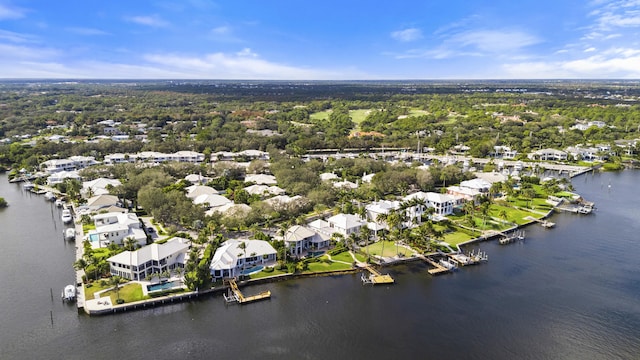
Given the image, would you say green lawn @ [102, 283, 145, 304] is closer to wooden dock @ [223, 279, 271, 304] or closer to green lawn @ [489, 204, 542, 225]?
wooden dock @ [223, 279, 271, 304]

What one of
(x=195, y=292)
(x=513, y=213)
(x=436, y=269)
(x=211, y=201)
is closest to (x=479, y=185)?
(x=513, y=213)

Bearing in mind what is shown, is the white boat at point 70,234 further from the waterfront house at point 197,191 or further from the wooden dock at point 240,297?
the wooden dock at point 240,297

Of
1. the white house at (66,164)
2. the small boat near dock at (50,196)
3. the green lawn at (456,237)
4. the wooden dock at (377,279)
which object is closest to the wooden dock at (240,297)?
the wooden dock at (377,279)

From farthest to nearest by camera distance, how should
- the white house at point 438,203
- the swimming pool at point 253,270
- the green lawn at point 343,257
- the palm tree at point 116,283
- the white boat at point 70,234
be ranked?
the white house at point 438,203 < the white boat at point 70,234 < the green lawn at point 343,257 < the swimming pool at point 253,270 < the palm tree at point 116,283

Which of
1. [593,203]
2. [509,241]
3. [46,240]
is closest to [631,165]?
[593,203]

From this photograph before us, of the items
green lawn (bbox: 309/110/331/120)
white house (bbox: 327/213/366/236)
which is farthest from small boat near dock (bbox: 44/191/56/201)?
green lawn (bbox: 309/110/331/120)

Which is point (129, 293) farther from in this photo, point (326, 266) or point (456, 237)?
point (456, 237)
